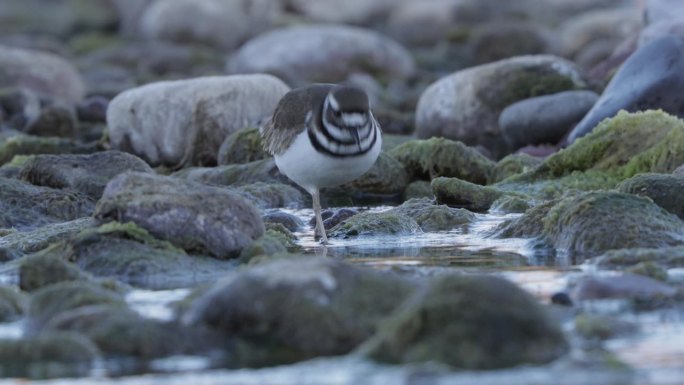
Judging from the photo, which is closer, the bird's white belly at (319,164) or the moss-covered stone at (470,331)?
the moss-covered stone at (470,331)

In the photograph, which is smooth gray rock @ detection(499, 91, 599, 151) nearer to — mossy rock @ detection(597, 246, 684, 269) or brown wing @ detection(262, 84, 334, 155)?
brown wing @ detection(262, 84, 334, 155)

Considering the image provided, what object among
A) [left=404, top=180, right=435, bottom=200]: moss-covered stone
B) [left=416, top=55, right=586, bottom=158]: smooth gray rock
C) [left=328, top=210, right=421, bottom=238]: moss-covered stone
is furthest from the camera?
[left=416, top=55, right=586, bottom=158]: smooth gray rock

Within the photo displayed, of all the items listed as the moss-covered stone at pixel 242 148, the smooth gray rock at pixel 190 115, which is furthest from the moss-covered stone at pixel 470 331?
the smooth gray rock at pixel 190 115

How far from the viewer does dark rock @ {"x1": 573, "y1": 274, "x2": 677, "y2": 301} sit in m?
6.73

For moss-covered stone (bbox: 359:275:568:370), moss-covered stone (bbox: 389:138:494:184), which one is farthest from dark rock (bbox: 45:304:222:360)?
moss-covered stone (bbox: 389:138:494:184)

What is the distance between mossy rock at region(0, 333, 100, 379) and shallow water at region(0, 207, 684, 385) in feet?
0.37

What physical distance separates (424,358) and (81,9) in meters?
38.9

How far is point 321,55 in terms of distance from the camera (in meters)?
27.2

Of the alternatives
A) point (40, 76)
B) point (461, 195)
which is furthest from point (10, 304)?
point (40, 76)

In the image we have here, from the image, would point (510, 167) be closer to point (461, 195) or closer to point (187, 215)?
point (461, 195)

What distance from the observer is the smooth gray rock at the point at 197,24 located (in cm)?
3597

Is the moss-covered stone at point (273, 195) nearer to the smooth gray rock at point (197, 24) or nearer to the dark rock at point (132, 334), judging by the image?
the dark rock at point (132, 334)

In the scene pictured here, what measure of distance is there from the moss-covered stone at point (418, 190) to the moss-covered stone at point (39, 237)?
399cm

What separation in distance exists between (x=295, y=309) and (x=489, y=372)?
1051mm
